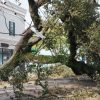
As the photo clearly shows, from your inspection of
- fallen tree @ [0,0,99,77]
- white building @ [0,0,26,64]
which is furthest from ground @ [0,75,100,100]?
white building @ [0,0,26,64]

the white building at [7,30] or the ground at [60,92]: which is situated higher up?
the white building at [7,30]

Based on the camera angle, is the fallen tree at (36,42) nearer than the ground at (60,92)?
No

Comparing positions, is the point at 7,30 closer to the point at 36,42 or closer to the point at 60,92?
the point at 36,42

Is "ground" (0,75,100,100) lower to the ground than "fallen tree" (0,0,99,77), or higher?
lower

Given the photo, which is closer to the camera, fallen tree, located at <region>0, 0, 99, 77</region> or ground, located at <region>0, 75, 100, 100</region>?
ground, located at <region>0, 75, 100, 100</region>

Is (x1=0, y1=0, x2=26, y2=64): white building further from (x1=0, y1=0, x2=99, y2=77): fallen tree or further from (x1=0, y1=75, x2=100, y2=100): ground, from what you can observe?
(x1=0, y1=75, x2=100, y2=100): ground

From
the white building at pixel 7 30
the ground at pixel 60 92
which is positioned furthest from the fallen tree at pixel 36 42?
the white building at pixel 7 30

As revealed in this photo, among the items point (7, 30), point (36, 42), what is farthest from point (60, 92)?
point (7, 30)

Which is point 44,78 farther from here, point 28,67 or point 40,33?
point 40,33

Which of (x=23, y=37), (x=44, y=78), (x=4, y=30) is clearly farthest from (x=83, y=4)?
(x=4, y=30)

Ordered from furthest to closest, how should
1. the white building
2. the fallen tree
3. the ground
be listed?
1. the white building
2. the fallen tree
3. the ground

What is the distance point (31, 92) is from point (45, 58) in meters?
5.40

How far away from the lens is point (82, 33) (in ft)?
47.0

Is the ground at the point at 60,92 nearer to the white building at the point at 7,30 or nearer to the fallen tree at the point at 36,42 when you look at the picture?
the fallen tree at the point at 36,42
